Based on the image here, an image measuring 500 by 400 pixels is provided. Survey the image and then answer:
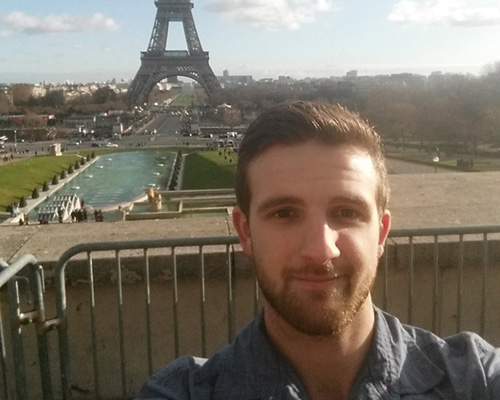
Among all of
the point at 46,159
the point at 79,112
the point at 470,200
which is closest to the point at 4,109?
the point at 79,112

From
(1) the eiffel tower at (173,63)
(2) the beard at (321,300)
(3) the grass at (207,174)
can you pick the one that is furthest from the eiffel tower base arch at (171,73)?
(2) the beard at (321,300)

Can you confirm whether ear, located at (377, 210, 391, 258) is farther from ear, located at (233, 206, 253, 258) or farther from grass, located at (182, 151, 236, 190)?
grass, located at (182, 151, 236, 190)

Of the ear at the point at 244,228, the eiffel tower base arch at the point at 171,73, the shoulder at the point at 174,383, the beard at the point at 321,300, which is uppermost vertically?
the eiffel tower base arch at the point at 171,73

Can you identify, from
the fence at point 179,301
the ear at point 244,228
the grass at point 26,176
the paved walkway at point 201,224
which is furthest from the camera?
the grass at point 26,176

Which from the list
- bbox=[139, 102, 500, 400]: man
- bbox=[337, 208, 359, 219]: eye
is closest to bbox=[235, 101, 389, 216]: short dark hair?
bbox=[139, 102, 500, 400]: man

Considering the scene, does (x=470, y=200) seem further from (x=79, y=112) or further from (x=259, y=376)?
(x=79, y=112)

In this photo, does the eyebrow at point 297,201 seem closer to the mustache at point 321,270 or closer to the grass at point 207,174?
the mustache at point 321,270

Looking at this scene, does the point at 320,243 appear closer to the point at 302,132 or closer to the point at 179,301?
the point at 302,132
